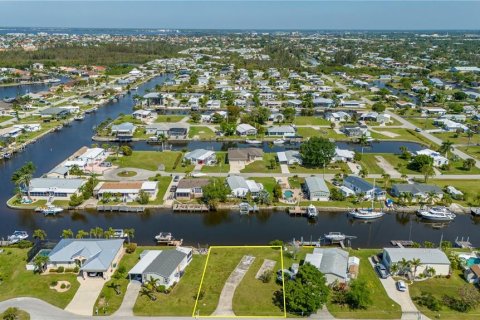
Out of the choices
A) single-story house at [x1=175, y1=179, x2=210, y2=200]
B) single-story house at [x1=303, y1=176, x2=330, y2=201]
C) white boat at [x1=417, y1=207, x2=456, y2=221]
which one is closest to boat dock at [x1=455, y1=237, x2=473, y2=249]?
white boat at [x1=417, y1=207, x2=456, y2=221]

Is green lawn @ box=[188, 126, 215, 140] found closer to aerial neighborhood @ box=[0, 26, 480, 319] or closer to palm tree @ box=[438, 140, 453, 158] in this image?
aerial neighborhood @ box=[0, 26, 480, 319]

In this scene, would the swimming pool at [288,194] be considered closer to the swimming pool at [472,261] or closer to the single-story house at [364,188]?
the single-story house at [364,188]

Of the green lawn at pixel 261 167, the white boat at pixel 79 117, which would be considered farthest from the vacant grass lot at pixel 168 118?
the green lawn at pixel 261 167

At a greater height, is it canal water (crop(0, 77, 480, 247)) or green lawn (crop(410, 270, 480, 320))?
green lawn (crop(410, 270, 480, 320))

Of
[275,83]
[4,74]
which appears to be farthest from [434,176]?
[4,74]

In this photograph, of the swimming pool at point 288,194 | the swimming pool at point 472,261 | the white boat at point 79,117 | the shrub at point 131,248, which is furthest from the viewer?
the white boat at point 79,117

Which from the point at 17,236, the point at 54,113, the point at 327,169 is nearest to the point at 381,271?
the point at 327,169
